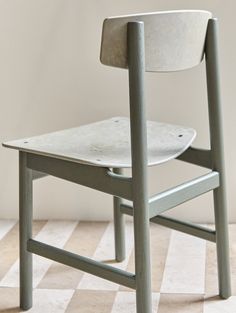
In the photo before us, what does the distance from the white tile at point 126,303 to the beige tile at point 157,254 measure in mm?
32

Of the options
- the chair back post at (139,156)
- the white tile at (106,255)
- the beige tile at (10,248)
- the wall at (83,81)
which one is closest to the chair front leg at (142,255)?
the chair back post at (139,156)

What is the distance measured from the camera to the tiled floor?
5.02ft

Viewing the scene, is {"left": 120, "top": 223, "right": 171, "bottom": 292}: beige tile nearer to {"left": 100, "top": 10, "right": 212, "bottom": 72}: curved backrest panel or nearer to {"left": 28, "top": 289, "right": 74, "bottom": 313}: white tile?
{"left": 28, "top": 289, "right": 74, "bottom": 313}: white tile

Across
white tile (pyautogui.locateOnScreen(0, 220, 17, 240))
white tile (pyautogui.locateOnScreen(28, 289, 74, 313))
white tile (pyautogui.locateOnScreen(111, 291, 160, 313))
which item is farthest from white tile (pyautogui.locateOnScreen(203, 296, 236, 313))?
white tile (pyautogui.locateOnScreen(0, 220, 17, 240))

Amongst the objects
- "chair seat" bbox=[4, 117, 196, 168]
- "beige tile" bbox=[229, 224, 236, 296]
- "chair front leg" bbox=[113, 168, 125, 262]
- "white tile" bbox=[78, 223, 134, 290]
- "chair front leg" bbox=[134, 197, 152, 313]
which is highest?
"chair seat" bbox=[4, 117, 196, 168]

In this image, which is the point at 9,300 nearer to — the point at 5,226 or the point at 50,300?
the point at 50,300

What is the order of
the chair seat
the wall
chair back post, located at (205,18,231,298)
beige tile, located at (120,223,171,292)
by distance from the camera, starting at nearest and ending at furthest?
1. the chair seat
2. chair back post, located at (205,18,231,298)
3. beige tile, located at (120,223,171,292)
4. the wall

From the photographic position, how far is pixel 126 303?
1539 mm

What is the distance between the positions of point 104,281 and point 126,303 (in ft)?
0.46

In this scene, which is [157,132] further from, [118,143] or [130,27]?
[130,27]

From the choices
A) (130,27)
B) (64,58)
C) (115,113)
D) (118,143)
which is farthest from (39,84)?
(130,27)

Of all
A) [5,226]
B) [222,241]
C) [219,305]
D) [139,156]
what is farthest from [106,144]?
[5,226]

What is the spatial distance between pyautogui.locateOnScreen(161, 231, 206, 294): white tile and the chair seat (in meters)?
0.39

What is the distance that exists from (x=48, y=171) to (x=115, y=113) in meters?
0.62
